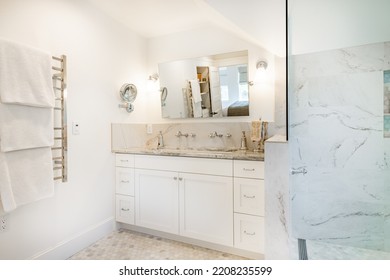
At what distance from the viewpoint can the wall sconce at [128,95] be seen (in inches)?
98.5

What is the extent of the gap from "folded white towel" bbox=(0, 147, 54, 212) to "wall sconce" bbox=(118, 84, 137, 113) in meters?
1.02

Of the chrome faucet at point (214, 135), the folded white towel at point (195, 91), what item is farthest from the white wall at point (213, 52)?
the folded white towel at point (195, 91)

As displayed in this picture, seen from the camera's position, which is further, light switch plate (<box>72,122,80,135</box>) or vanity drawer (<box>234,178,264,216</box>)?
light switch plate (<box>72,122,80,135</box>)

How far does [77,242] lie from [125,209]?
1.68ft

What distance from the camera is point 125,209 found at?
2.39m

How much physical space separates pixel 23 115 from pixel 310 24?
225 centimetres

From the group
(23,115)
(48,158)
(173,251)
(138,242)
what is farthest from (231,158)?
(23,115)

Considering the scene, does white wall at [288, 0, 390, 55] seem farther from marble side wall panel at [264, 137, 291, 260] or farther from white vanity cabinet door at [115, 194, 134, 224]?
white vanity cabinet door at [115, 194, 134, 224]

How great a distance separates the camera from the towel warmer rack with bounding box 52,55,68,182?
1832 millimetres

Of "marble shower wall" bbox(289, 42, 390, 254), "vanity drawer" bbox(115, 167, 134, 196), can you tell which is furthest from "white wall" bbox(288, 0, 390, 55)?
"vanity drawer" bbox(115, 167, 134, 196)

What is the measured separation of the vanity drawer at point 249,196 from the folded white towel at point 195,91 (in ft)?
3.57

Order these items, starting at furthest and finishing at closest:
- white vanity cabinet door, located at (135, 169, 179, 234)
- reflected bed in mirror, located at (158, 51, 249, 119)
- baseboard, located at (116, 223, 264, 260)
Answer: reflected bed in mirror, located at (158, 51, 249, 119) → white vanity cabinet door, located at (135, 169, 179, 234) → baseboard, located at (116, 223, 264, 260)

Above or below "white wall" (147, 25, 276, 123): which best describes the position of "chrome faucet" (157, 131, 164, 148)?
below

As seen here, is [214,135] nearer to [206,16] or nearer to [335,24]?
[206,16]
